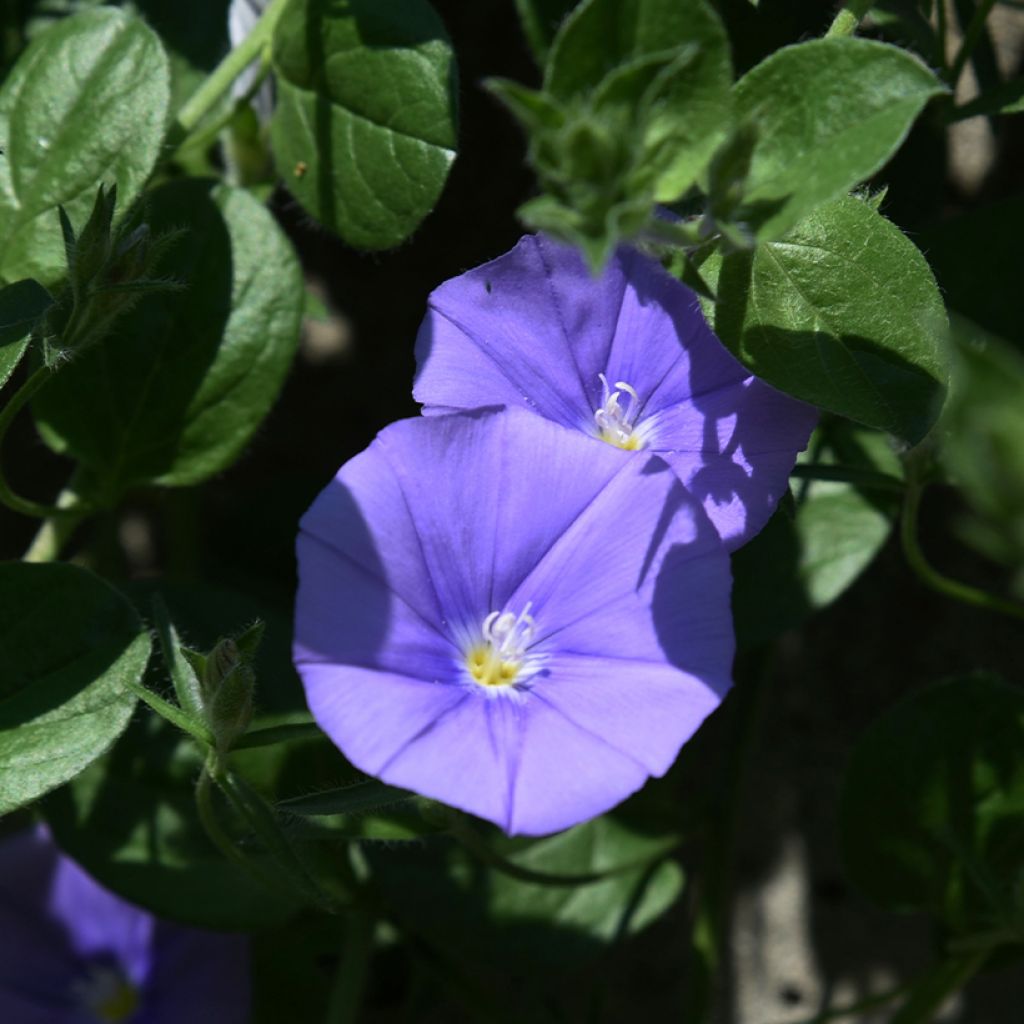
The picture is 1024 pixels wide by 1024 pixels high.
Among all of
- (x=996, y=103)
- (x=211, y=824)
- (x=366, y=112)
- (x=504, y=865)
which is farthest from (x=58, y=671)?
(x=996, y=103)

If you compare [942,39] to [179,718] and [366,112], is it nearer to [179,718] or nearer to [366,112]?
[366,112]

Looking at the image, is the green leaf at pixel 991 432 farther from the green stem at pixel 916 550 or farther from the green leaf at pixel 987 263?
the green leaf at pixel 987 263

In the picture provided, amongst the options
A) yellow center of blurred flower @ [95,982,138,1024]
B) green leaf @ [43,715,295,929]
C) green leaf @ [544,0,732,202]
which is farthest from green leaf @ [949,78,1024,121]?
yellow center of blurred flower @ [95,982,138,1024]

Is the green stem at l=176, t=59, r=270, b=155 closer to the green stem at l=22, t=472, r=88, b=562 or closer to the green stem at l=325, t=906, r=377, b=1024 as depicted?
the green stem at l=22, t=472, r=88, b=562

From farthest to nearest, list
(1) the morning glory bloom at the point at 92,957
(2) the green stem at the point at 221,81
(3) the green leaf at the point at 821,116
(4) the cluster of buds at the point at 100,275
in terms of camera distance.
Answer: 1. (1) the morning glory bloom at the point at 92,957
2. (2) the green stem at the point at 221,81
3. (4) the cluster of buds at the point at 100,275
4. (3) the green leaf at the point at 821,116

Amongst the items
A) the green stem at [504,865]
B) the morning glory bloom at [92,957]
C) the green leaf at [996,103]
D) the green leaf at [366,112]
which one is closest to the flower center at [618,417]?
the green leaf at [366,112]

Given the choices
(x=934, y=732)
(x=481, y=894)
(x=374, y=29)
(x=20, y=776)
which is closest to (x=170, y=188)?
(x=374, y=29)

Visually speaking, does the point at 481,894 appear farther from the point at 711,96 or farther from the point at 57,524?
the point at 711,96
